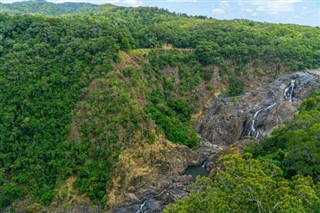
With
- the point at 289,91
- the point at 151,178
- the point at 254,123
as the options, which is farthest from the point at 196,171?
the point at 289,91

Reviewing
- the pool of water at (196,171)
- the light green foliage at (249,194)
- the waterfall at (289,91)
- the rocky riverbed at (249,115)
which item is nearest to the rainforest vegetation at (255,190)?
the light green foliage at (249,194)

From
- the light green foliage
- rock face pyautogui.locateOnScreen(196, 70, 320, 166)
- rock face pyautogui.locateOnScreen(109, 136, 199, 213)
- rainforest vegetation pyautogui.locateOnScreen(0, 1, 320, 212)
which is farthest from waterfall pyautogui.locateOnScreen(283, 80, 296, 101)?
the light green foliage

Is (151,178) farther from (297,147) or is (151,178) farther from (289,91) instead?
(289,91)

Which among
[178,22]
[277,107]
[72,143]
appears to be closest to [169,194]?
[72,143]

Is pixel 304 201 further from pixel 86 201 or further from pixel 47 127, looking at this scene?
pixel 47 127

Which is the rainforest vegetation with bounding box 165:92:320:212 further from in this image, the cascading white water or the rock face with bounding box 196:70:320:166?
the rock face with bounding box 196:70:320:166

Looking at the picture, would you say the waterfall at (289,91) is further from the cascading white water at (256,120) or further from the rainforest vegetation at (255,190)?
the rainforest vegetation at (255,190)

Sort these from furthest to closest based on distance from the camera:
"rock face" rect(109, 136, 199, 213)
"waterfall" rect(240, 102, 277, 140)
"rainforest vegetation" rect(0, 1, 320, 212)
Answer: "waterfall" rect(240, 102, 277, 140) < "rainforest vegetation" rect(0, 1, 320, 212) < "rock face" rect(109, 136, 199, 213)
